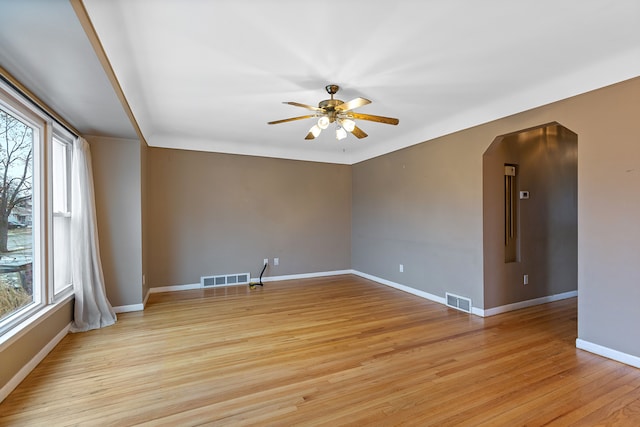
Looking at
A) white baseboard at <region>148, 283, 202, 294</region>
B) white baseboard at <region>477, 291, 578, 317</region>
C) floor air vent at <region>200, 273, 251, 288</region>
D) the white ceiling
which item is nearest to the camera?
the white ceiling

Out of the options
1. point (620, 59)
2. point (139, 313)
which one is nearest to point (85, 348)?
point (139, 313)

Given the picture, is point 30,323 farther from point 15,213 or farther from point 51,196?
point 51,196

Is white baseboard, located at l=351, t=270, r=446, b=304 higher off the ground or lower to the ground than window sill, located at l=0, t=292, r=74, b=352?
lower

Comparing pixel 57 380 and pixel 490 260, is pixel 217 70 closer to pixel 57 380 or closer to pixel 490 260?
pixel 57 380

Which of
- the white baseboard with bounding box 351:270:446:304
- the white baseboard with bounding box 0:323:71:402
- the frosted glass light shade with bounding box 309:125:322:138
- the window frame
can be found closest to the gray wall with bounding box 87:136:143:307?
the window frame

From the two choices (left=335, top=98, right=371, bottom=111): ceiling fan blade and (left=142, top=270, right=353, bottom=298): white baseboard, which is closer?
(left=335, top=98, right=371, bottom=111): ceiling fan blade

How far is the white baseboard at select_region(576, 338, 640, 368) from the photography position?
8.07 ft

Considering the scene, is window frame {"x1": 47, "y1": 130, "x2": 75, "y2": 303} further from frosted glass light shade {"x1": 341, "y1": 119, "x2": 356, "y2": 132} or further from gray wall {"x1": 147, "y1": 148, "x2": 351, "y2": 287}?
frosted glass light shade {"x1": 341, "y1": 119, "x2": 356, "y2": 132}

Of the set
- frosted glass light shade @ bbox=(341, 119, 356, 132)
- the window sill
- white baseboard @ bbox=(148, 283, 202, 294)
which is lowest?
white baseboard @ bbox=(148, 283, 202, 294)

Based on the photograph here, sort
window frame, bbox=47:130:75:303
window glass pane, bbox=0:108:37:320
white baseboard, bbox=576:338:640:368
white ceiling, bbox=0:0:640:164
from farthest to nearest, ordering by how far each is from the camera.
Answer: window frame, bbox=47:130:75:303
white baseboard, bbox=576:338:640:368
window glass pane, bbox=0:108:37:320
white ceiling, bbox=0:0:640:164

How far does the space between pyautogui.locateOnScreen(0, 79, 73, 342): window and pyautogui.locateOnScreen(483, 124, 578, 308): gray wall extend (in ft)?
15.3

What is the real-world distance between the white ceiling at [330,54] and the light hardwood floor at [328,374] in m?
2.28

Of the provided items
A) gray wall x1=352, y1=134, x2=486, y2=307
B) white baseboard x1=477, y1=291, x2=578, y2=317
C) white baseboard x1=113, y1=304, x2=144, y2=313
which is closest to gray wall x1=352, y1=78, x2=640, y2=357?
gray wall x1=352, y1=134, x2=486, y2=307

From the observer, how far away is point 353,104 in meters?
2.68
